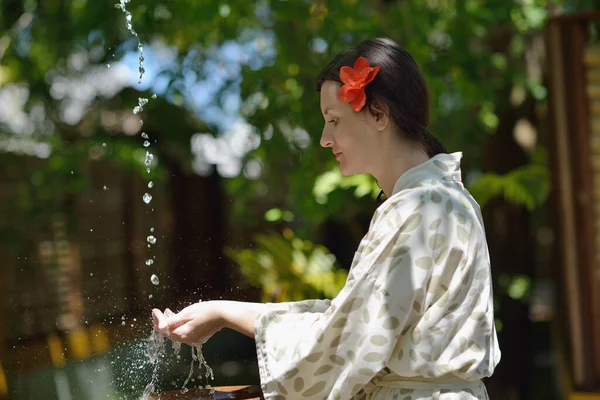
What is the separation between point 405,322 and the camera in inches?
65.7

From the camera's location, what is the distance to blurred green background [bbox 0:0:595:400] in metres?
4.78

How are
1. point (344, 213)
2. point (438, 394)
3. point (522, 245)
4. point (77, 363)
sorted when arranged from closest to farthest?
1. point (438, 394)
2. point (77, 363)
3. point (344, 213)
4. point (522, 245)

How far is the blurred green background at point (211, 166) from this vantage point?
478 centimetres

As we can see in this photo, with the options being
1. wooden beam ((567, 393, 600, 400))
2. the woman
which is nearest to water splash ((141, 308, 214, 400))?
the woman

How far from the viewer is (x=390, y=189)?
1.87m

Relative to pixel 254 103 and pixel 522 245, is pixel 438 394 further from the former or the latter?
pixel 522 245

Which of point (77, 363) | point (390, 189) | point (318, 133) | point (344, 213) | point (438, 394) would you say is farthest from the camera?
point (344, 213)

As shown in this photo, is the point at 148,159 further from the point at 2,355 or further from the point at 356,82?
the point at 356,82

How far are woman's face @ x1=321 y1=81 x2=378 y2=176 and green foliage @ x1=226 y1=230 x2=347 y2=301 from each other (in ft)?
10.2

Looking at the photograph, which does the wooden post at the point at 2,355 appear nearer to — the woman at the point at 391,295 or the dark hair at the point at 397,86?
the woman at the point at 391,295

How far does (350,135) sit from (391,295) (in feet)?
1.23

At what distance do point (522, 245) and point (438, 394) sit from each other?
5.24m

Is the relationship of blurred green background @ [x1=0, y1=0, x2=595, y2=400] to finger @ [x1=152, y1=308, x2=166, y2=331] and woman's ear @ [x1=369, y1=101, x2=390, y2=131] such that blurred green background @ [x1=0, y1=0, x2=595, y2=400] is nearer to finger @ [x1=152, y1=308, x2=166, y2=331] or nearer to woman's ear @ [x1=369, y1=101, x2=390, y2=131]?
finger @ [x1=152, y1=308, x2=166, y2=331]

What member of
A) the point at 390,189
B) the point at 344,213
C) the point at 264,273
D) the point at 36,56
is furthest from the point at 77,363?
the point at 36,56
